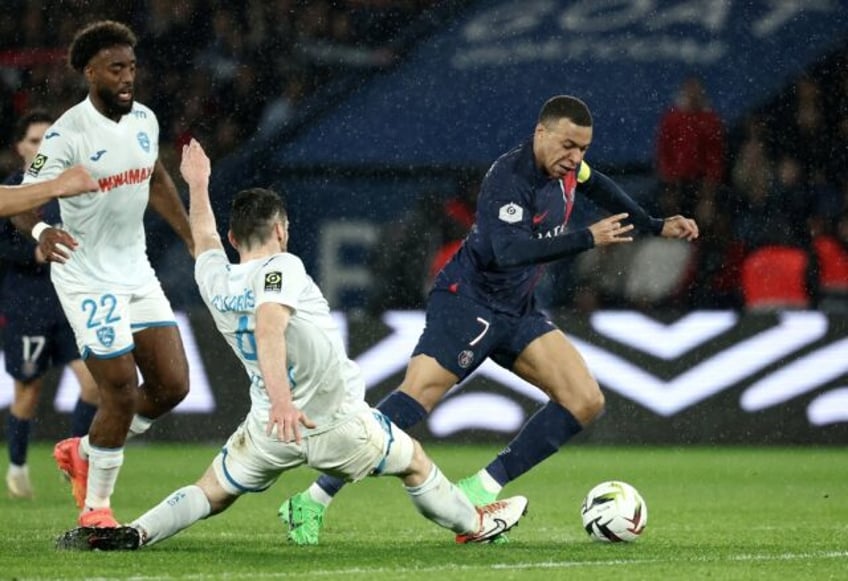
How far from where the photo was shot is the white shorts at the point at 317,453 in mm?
6551

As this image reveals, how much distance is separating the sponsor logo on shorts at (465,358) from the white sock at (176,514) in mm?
1456

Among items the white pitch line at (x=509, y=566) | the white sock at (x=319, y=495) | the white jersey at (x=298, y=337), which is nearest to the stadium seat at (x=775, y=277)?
the white sock at (x=319, y=495)

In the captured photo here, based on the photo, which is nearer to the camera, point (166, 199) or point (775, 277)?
point (166, 199)

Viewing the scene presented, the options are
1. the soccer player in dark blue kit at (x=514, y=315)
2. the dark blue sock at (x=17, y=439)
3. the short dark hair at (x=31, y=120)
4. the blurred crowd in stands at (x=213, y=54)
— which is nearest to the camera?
the soccer player in dark blue kit at (x=514, y=315)

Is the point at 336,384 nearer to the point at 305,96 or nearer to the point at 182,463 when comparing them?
the point at 182,463

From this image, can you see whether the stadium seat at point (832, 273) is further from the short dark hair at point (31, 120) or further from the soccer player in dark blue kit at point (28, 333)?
the short dark hair at point (31, 120)

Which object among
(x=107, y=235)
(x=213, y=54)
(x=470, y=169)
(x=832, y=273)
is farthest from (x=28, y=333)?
(x=213, y=54)

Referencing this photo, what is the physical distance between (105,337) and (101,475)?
542 mm

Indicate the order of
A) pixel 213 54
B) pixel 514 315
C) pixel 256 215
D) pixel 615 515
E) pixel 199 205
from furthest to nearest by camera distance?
pixel 213 54 < pixel 514 315 < pixel 615 515 < pixel 199 205 < pixel 256 215

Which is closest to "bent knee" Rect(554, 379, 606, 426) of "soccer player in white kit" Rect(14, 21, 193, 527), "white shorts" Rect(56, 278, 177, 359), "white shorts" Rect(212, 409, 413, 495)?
"white shorts" Rect(212, 409, 413, 495)

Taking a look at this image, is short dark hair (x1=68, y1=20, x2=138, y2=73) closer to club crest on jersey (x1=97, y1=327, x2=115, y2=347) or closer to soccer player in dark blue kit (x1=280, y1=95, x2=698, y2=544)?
club crest on jersey (x1=97, y1=327, x2=115, y2=347)

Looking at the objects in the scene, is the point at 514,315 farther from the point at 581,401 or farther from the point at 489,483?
the point at 489,483

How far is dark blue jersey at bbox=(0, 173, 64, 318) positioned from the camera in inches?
401

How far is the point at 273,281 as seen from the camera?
6254mm
